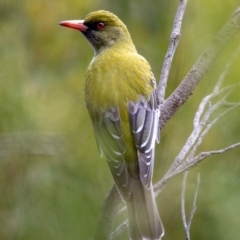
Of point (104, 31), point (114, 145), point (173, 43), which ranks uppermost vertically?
point (173, 43)

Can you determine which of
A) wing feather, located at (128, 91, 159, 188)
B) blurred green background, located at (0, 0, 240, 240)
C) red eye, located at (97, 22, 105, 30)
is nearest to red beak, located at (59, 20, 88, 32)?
red eye, located at (97, 22, 105, 30)

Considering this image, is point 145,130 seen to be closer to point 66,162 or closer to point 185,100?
point 185,100

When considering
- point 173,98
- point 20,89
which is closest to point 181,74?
point 173,98

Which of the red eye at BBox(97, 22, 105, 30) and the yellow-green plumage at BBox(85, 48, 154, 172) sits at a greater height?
the red eye at BBox(97, 22, 105, 30)

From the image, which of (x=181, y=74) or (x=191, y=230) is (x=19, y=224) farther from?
(x=181, y=74)

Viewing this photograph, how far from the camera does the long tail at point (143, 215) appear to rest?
7.00 feet

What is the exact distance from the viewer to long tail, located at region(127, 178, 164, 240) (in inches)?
84.0

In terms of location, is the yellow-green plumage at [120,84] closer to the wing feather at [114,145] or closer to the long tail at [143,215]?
the wing feather at [114,145]

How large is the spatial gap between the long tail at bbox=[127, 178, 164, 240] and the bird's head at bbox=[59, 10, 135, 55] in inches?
53.4

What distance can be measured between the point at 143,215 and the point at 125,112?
0.71 metres

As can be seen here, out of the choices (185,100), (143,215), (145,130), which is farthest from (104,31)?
(143,215)

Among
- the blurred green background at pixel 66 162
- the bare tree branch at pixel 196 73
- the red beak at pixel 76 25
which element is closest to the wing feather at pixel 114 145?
the blurred green background at pixel 66 162

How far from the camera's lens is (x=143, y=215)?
2.27m

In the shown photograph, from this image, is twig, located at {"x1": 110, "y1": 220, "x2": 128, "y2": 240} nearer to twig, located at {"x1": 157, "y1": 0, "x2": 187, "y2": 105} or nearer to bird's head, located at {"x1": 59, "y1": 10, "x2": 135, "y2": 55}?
twig, located at {"x1": 157, "y1": 0, "x2": 187, "y2": 105}
